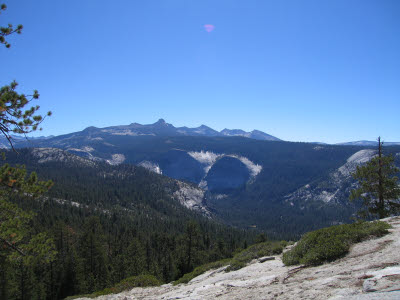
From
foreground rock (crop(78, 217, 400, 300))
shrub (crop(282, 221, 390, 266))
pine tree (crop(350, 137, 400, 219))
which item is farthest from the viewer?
pine tree (crop(350, 137, 400, 219))

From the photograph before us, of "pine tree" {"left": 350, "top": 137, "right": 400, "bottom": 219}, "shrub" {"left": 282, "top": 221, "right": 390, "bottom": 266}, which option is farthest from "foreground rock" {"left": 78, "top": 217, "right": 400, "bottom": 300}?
"pine tree" {"left": 350, "top": 137, "right": 400, "bottom": 219}

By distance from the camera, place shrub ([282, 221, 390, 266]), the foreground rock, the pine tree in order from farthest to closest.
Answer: the pine tree, shrub ([282, 221, 390, 266]), the foreground rock

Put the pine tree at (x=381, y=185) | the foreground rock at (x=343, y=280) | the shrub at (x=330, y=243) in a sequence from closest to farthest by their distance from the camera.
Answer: the foreground rock at (x=343, y=280) < the shrub at (x=330, y=243) < the pine tree at (x=381, y=185)

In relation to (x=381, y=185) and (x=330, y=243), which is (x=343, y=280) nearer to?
(x=330, y=243)

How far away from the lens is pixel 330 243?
12.4m

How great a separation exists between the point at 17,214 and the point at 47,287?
4918cm

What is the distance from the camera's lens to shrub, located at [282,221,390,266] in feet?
39.0

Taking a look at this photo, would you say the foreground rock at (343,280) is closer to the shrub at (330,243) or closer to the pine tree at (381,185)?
the shrub at (330,243)

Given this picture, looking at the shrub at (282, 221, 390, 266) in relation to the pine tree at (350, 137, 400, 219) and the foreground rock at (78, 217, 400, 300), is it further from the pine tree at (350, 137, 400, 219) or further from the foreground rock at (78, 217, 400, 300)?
the pine tree at (350, 137, 400, 219)

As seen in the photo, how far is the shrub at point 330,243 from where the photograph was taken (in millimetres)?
11883

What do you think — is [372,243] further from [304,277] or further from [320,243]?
[304,277]

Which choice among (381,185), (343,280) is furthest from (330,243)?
(381,185)

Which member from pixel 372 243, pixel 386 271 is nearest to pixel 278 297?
pixel 386 271

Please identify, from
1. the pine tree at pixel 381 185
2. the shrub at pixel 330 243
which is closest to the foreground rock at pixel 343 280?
the shrub at pixel 330 243
